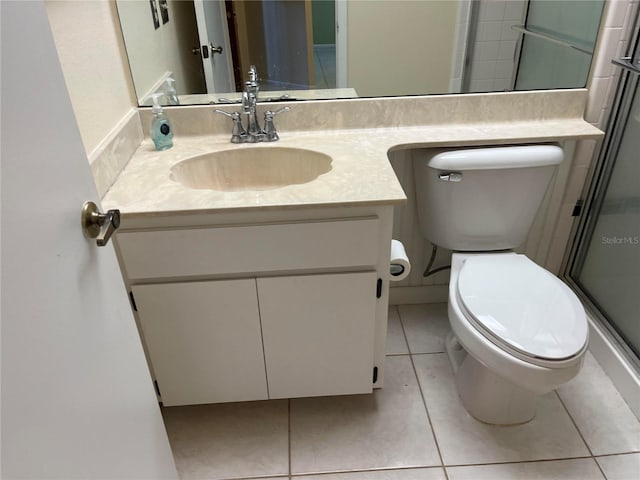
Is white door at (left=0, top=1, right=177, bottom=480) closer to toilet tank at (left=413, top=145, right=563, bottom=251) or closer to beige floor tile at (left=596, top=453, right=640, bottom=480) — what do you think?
toilet tank at (left=413, top=145, right=563, bottom=251)

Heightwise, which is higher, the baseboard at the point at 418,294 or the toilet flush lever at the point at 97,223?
the toilet flush lever at the point at 97,223

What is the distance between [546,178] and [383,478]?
1.01 m

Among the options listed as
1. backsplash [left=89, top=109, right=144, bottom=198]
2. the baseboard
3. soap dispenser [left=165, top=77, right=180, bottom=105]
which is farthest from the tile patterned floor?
soap dispenser [left=165, top=77, right=180, bottom=105]

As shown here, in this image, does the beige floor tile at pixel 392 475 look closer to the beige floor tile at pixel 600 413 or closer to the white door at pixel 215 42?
the beige floor tile at pixel 600 413

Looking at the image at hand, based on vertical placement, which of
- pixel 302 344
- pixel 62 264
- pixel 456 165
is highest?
pixel 62 264

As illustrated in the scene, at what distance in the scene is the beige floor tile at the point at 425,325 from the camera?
1.77 metres

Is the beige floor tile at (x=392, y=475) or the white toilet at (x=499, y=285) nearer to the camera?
the white toilet at (x=499, y=285)

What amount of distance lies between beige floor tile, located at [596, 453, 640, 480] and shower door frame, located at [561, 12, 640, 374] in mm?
293

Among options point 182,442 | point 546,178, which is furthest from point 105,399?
point 546,178

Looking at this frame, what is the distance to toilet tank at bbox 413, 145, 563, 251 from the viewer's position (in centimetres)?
138

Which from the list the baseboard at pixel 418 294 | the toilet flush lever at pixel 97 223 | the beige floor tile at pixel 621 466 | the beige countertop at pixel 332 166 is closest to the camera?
the toilet flush lever at pixel 97 223

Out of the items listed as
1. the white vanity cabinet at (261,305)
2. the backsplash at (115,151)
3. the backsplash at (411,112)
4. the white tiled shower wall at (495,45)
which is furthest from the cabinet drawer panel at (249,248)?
the white tiled shower wall at (495,45)

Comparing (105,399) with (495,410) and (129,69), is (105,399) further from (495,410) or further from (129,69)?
(495,410)

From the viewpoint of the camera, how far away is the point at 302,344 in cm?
130
